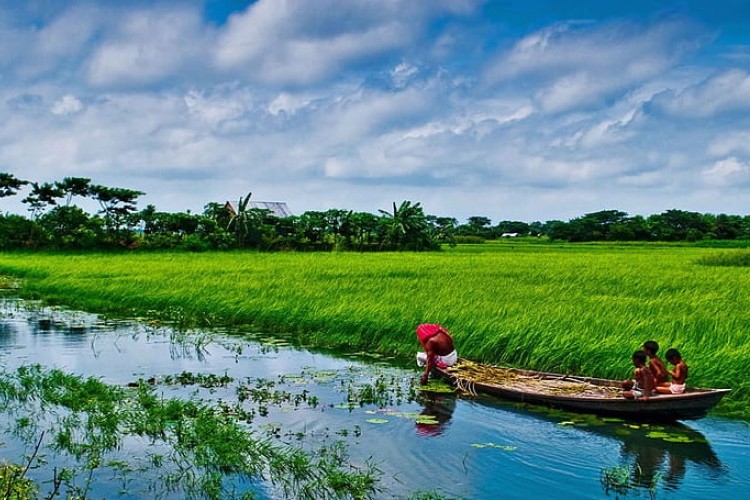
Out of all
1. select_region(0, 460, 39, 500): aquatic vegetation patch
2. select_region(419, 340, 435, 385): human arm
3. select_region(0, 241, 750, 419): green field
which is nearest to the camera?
select_region(0, 460, 39, 500): aquatic vegetation patch

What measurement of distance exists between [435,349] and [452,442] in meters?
2.13

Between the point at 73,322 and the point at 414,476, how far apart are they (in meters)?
10.9

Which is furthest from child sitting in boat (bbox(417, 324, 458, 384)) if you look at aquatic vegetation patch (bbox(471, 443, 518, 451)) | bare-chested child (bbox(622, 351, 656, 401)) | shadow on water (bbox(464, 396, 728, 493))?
bare-chested child (bbox(622, 351, 656, 401))

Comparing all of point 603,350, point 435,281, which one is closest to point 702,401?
point 603,350

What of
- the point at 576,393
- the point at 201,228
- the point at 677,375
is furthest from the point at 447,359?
the point at 201,228

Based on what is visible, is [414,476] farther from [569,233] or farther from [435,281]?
[569,233]

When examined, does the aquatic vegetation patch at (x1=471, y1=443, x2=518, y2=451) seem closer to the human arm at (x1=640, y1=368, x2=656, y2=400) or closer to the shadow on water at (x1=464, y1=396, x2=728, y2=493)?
the shadow on water at (x1=464, y1=396, x2=728, y2=493)

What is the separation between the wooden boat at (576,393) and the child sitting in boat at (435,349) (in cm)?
10

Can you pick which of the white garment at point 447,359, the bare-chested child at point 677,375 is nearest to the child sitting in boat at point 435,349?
the white garment at point 447,359

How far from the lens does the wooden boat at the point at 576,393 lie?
20.7 ft

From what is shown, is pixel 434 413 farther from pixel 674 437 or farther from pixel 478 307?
pixel 478 307

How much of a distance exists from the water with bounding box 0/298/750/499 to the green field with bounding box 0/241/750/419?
135 centimetres

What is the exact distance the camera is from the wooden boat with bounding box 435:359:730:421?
6.31 metres

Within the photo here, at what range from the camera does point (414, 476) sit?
559 centimetres
